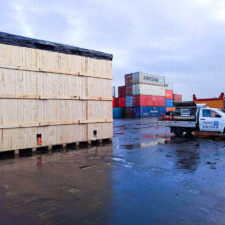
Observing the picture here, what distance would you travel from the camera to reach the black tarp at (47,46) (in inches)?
380

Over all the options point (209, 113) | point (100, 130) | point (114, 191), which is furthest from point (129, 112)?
point (114, 191)

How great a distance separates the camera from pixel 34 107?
1047cm

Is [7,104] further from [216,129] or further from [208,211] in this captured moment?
[216,129]

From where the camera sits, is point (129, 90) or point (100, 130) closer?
point (100, 130)

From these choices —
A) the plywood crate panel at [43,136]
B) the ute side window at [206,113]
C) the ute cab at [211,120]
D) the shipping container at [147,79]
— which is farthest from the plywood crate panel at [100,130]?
the shipping container at [147,79]

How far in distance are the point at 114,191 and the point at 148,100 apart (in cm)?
5001

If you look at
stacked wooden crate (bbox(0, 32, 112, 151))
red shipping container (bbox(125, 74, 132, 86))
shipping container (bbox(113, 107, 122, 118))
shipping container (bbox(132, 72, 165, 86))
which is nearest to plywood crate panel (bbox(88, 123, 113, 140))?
stacked wooden crate (bbox(0, 32, 112, 151))

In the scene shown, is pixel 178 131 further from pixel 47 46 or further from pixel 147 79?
pixel 147 79

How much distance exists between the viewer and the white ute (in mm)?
14315

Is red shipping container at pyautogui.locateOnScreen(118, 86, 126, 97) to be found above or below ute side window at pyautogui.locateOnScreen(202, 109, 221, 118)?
above

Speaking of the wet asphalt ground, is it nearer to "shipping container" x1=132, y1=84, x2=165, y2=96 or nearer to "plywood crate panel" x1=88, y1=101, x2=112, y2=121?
"plywood crate panel" x1=88, y1=101, x2=112, y2=121

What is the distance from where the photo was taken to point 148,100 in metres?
54.3

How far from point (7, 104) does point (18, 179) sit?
4418mm

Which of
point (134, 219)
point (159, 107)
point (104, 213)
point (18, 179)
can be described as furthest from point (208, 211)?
point (159, 107)
